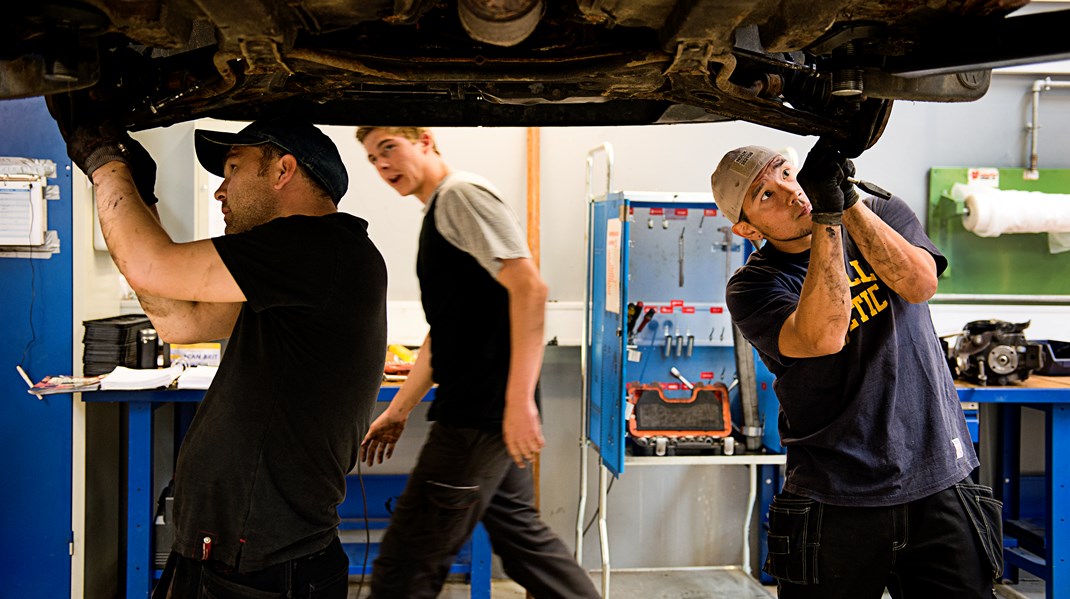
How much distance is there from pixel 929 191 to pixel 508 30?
398 centimetres

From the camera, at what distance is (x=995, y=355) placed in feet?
11.3

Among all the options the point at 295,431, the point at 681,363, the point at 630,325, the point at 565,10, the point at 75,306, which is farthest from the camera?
the point at 681,363

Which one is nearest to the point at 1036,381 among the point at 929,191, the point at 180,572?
the point at 929,191

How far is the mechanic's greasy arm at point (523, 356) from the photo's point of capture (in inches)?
80.4

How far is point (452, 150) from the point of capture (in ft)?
13.7

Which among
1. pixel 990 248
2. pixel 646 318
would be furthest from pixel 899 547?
pixel 990 248

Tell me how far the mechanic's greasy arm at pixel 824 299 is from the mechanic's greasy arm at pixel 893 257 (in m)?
0.15

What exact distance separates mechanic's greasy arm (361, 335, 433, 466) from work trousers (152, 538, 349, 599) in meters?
0.79

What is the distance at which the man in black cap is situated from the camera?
1.40 meters

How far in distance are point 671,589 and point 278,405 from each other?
3.06m

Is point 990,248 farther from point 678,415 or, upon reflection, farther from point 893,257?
point 893,257

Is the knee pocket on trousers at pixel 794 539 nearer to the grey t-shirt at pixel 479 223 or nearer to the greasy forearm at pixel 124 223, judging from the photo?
the grey t-shirt at pixel 479 223

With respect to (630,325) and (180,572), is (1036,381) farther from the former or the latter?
(180,572)

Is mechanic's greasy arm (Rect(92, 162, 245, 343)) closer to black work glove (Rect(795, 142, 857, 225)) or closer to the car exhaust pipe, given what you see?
the car exhaust pipe
